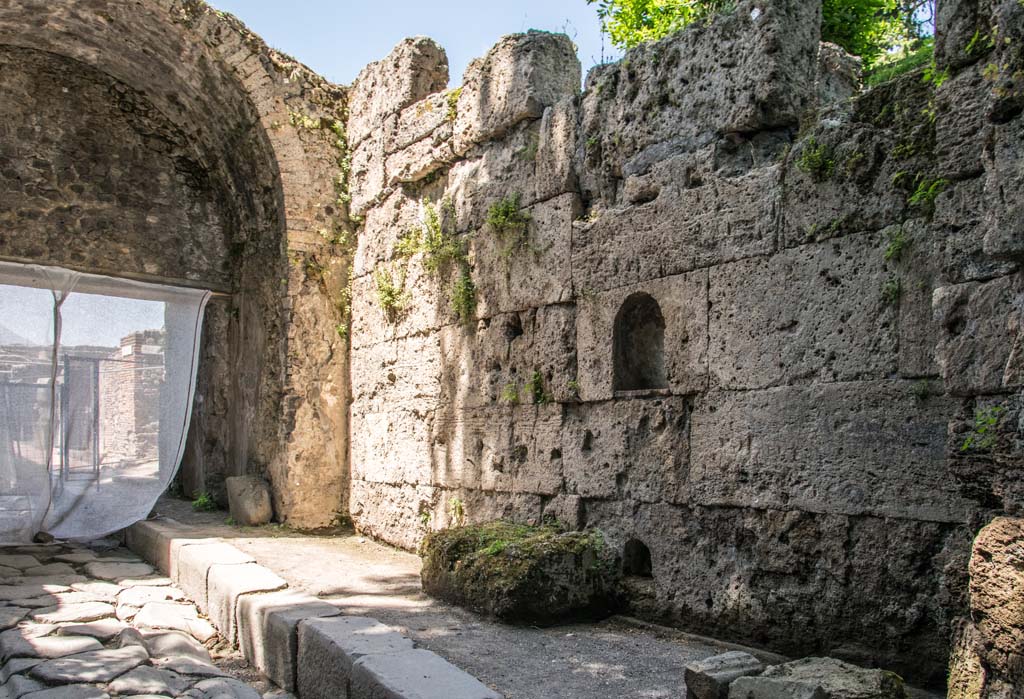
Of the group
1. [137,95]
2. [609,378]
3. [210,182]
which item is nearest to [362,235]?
[210,182]

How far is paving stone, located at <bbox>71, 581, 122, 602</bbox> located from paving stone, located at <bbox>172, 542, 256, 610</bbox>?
412 mm

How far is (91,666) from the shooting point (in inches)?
163

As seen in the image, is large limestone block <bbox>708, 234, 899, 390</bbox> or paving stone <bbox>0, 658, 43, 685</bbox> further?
paving stone <bbox>0, 658, 43, 685</bbox>

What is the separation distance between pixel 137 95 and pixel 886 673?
7.89m

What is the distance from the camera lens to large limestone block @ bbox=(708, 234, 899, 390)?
3359 millimetres

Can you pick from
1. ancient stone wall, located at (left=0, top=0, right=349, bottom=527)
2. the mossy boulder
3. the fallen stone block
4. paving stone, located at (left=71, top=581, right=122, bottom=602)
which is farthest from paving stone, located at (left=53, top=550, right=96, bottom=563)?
the fallen stone block

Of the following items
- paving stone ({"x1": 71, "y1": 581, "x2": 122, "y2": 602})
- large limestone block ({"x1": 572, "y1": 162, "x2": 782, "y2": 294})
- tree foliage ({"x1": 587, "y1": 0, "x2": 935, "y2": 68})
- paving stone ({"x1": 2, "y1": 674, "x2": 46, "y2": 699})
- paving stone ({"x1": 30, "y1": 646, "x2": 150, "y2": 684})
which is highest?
tree foliage ({"x1": 587, "y1": 0, "x2": 935, "y2": 68})

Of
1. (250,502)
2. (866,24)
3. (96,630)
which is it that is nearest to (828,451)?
(96,630)

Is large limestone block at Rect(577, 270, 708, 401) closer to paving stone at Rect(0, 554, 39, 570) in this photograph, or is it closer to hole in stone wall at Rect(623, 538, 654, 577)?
hole in stone wall at Rect(623, 538, 654, 577)

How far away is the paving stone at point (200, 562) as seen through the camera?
5.39m

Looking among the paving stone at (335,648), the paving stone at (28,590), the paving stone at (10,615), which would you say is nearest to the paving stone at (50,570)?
the paving stone at (28,590)

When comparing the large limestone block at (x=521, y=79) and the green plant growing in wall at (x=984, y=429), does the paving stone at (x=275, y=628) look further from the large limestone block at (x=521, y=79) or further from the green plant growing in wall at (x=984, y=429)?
the large limestone block at (x=521, y=79)

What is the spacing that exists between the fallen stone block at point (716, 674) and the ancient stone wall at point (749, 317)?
576 mm

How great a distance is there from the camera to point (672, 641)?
3.89 meters
